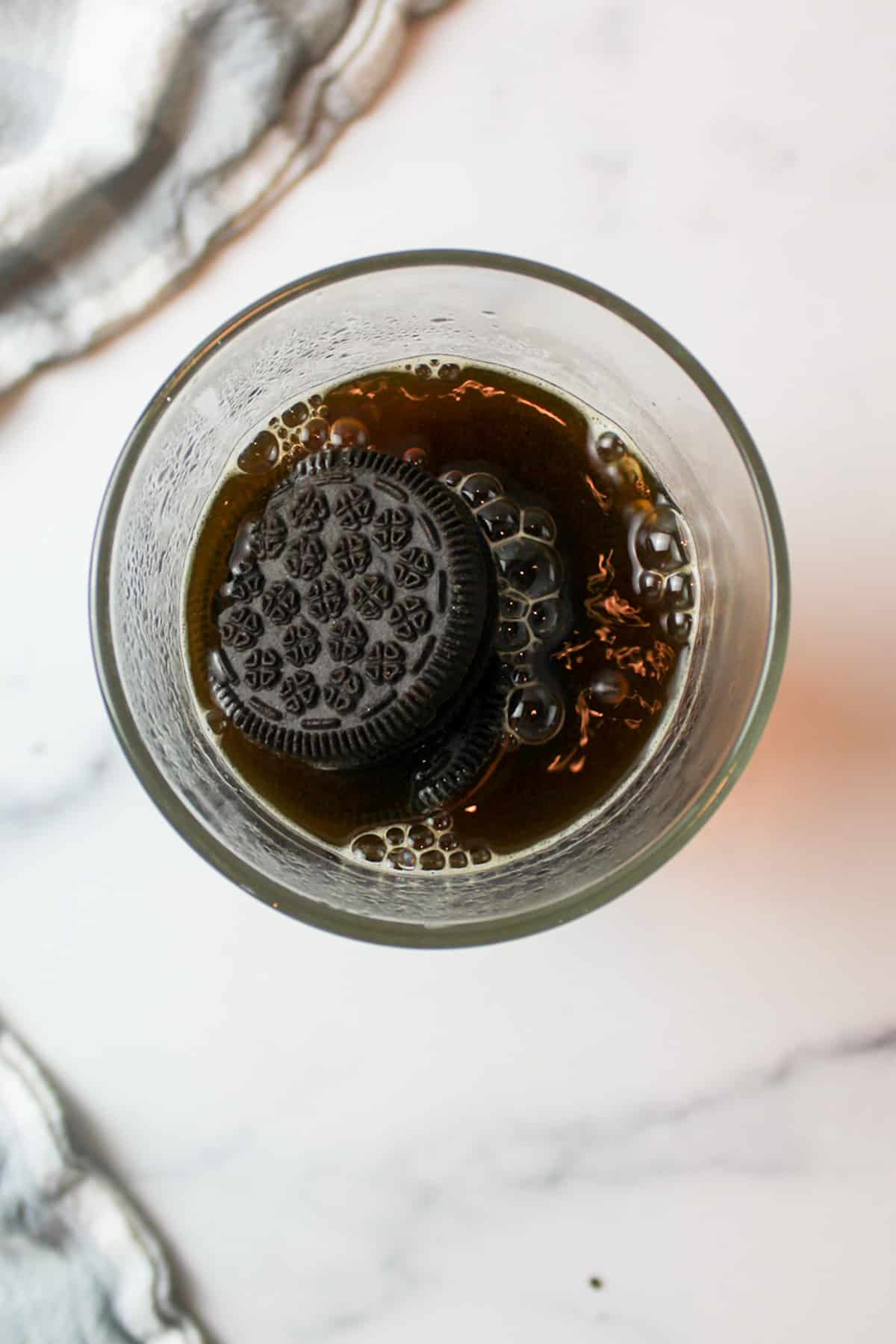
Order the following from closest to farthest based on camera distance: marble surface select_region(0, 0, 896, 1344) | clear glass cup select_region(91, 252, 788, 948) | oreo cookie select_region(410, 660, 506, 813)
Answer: clear glass cup select_region(91, 252, 788, 948)
oreo cookie select_region(410, 660, 506, 813)
marble surface select_region(0, 0, 896, 1344)

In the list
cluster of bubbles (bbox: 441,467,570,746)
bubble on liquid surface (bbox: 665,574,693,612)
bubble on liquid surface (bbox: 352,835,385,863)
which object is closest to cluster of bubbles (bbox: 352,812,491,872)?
bubble on liquid surface (bbox: 352,835,385,863)

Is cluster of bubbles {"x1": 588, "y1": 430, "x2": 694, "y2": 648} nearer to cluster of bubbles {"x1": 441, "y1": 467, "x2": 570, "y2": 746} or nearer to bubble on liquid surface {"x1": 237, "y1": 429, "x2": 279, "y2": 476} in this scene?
cluster of bubbles {"x1": 441, "y1": 467, "x2": 570, "y2": 746}

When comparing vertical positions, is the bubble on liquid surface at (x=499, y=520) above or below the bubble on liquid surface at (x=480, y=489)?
below

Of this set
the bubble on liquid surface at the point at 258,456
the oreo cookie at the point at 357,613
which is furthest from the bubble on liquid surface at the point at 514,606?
the bubble on liquid surface at the point at 258,456

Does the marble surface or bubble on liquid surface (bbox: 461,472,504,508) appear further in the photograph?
the marble surface

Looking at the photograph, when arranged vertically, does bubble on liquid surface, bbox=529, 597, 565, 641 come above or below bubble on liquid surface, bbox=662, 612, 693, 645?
above

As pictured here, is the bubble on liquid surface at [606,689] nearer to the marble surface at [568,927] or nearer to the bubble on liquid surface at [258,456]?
the marble surface at [568,927]

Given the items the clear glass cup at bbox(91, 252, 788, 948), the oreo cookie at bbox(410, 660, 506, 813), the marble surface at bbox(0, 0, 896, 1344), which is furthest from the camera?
the marble surface at bbox(0, 0, 896, 1344)

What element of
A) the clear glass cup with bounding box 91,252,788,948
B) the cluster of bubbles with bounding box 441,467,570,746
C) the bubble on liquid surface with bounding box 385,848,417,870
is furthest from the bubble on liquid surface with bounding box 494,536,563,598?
the bubble on liquid surface with bounding box 385,848,417,870
